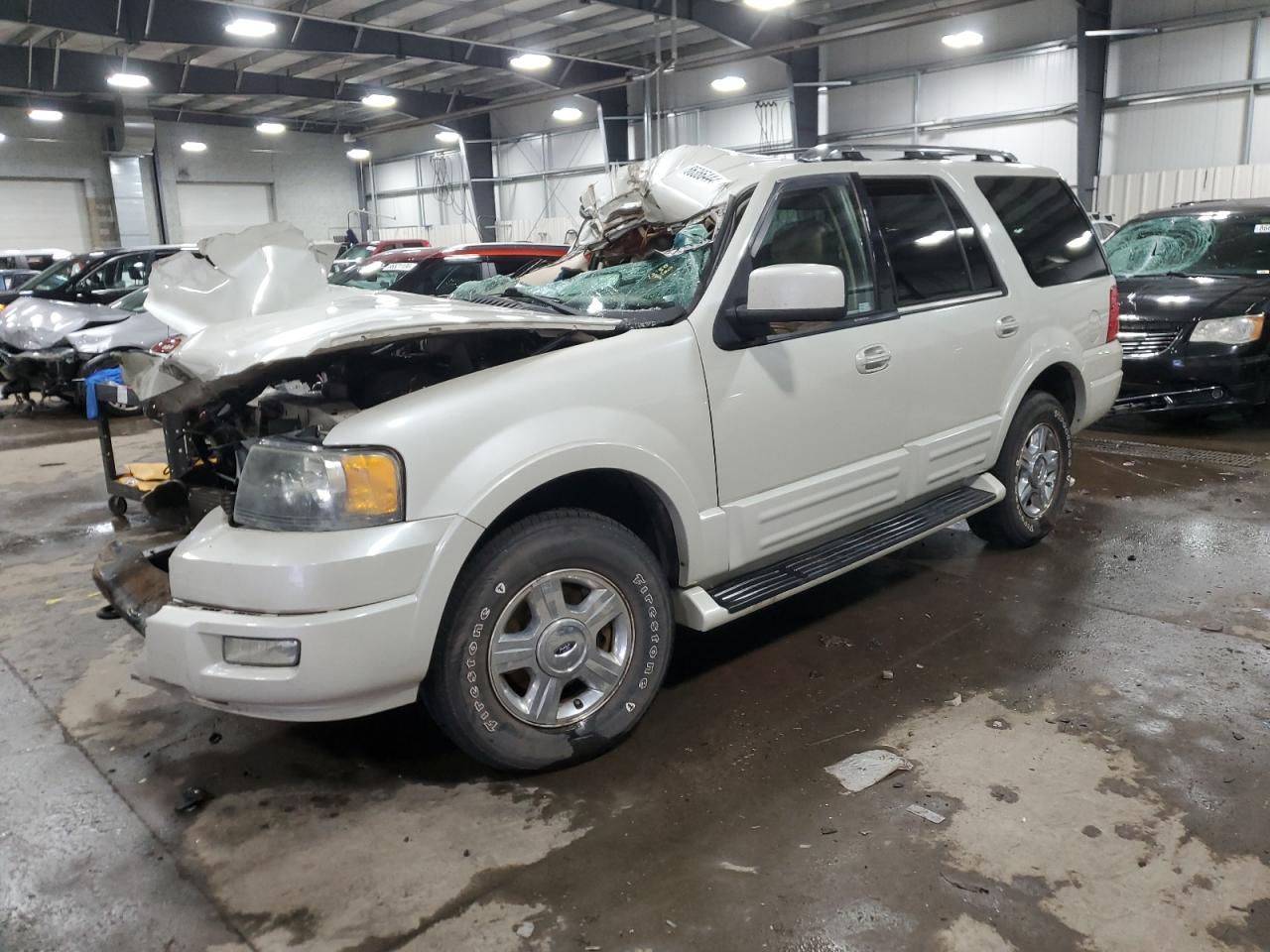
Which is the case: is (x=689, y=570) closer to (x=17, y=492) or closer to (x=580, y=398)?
(x=580, y=398)

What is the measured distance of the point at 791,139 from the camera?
1845cm

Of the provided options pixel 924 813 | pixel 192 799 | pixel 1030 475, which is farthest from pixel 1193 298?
pixel 192 799

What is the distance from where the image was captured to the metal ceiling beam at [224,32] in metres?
14.6

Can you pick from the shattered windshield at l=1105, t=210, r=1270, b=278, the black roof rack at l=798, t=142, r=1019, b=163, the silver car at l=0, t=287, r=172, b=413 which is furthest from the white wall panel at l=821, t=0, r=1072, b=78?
the silver car at l=0, t=287, r=172, b=413

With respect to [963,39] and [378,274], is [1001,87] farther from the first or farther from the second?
[378,274]

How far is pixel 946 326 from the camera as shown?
156 inches

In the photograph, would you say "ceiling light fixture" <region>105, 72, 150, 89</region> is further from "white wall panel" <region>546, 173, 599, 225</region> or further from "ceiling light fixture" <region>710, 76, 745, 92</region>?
"ceiling light fixture" <region>710, 76, 745, 92</region>

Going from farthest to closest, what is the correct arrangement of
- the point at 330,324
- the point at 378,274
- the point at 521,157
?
the point at 521,157
the point at 378,274
the point at 330,324

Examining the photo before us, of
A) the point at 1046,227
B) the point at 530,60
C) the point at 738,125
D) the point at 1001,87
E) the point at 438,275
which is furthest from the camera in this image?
the point at 738,125

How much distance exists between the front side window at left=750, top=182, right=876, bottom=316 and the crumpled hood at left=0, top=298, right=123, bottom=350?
28.6ft

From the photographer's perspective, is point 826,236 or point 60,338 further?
point 60,338

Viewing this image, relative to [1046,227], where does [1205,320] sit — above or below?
below

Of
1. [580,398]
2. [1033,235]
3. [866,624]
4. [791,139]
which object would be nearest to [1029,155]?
[791,139]

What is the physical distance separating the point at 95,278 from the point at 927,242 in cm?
1092
